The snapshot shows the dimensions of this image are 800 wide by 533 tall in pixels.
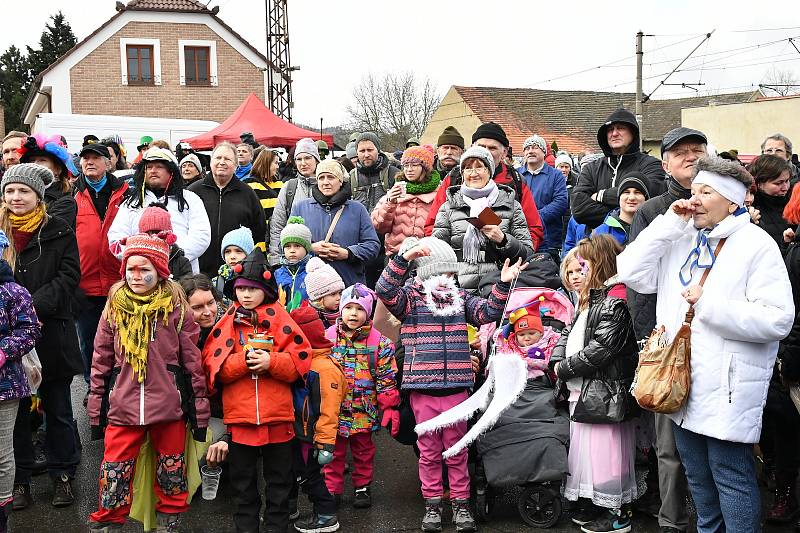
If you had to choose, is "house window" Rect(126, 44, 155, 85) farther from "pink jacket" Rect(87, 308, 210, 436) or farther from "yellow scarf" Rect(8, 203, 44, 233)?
"pink jacket" Rect(87, 308, 210, 436)

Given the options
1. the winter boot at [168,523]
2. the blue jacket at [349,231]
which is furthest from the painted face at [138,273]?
the blue jacket at [349,231]

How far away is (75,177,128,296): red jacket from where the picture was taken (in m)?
6.47

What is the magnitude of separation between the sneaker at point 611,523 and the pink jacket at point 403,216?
307cm

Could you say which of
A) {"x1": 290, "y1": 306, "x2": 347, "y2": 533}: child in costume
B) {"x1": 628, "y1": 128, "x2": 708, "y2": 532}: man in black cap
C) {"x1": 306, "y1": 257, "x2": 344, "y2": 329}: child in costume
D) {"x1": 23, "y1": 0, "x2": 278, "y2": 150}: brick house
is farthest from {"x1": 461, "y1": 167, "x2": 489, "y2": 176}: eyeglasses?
{"x1": 23, "y1": 0, "x2": 278, "y2": 150}: brick house

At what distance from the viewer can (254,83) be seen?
103 ft

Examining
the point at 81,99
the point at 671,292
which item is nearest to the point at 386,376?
the point at 671,292

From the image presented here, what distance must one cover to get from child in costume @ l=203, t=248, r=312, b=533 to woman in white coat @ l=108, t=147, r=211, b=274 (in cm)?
176

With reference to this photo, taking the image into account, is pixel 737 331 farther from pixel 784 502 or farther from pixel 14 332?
pixel 14 332

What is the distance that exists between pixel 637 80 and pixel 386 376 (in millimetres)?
27913

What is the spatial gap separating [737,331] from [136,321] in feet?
10.4

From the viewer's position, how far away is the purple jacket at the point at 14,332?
178 inches

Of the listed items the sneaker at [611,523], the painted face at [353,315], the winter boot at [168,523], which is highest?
the painted face at [353,315]

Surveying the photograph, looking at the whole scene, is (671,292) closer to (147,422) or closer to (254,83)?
(147,422)

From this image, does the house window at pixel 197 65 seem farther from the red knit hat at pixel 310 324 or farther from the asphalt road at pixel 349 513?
the red knit hat at pixel 310 324
